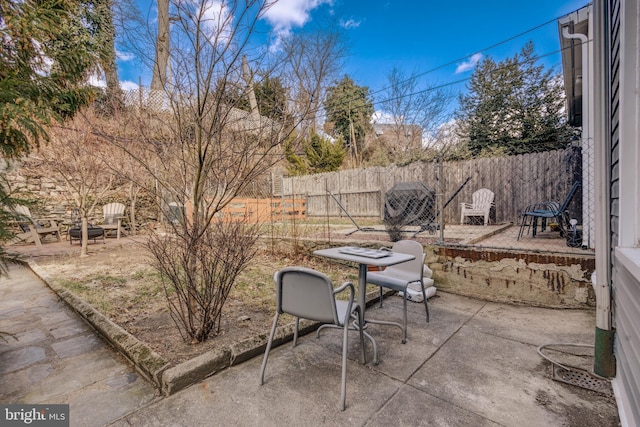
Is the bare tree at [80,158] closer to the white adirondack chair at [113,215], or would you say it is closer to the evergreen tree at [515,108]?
the white adirondack chair at [113,215]

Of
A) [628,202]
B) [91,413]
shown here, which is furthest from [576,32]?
[91,413]

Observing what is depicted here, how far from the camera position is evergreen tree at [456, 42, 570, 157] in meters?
11.4

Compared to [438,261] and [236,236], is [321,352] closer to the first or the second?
[236,236]

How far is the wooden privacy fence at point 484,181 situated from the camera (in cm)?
683

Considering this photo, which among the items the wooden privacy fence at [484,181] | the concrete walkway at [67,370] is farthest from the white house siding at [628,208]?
the wooden privacy fence at [484,181]

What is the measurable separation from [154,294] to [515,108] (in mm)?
13822

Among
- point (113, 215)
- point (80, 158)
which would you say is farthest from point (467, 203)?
point (113, 215)

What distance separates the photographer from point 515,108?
1209 centimetres

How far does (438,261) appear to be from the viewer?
421 centimetres

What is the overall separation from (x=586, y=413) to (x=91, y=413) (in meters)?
2.74

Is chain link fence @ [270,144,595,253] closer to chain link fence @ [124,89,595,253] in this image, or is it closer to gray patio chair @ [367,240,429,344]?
chain link fence @ [124,89,595,253]

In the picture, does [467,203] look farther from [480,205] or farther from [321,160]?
[321,160]

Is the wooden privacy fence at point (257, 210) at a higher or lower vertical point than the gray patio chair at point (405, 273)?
higher

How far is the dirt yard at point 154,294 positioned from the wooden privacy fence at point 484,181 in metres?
2.25
